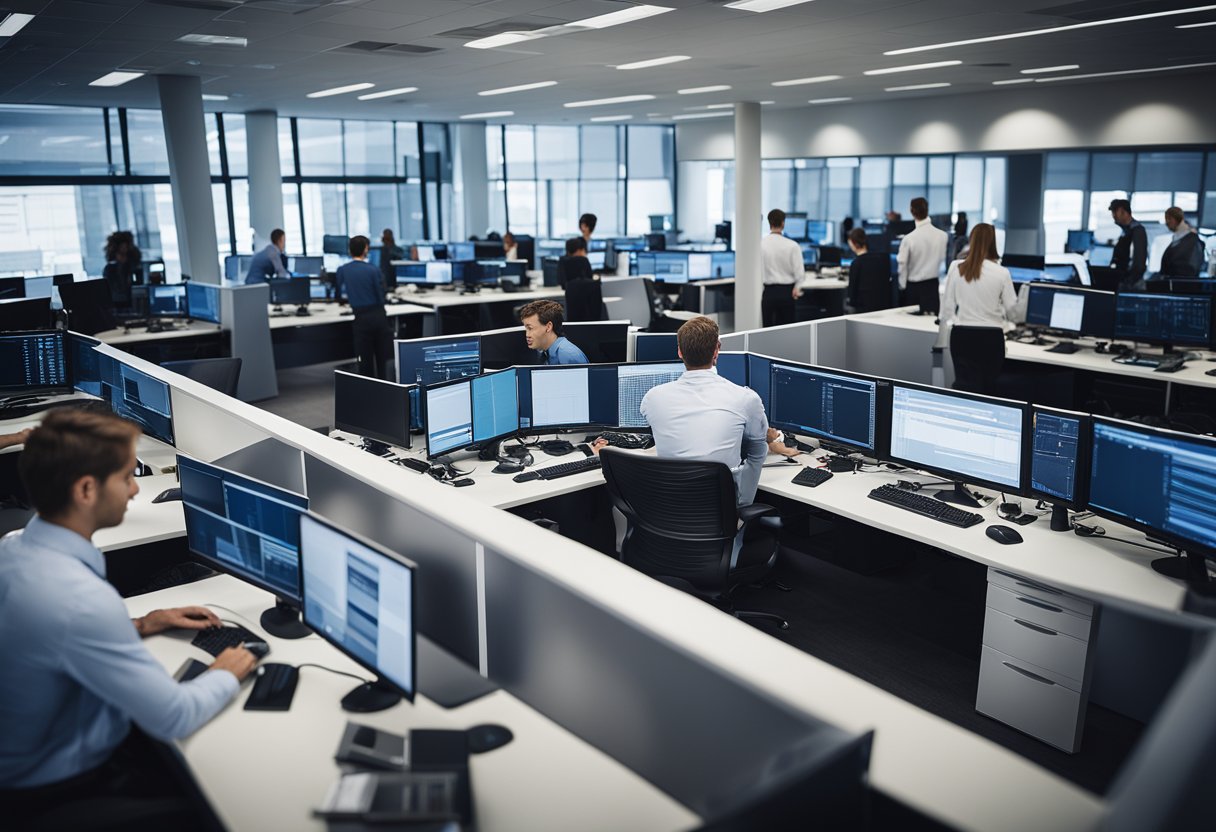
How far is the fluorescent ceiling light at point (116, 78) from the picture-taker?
9.05 meters

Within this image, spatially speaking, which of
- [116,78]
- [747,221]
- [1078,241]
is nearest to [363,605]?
[116,78]

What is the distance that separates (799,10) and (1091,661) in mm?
4483

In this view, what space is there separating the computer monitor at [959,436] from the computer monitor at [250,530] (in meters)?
2.53

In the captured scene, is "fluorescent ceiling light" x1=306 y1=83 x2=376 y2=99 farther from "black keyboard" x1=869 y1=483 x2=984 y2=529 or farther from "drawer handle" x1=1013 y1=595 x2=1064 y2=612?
"drawer handle" x1=1013 y1=595 x2=1064 y2=612

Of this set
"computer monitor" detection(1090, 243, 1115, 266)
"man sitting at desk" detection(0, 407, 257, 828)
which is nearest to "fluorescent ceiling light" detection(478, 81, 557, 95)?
"computer monitor" detection(1090, 243, 1115, 266)

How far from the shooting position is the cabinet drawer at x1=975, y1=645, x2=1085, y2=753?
3.15 metres

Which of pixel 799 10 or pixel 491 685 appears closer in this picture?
pixel 491 685

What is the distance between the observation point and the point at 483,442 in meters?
4.38

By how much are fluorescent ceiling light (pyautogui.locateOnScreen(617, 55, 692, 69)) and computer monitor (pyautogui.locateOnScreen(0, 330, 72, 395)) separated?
17.6 ft

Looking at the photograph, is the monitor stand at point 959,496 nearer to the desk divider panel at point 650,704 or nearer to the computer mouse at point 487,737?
the desk divider panel at point 650,704

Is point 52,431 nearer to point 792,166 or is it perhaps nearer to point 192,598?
point 192,598

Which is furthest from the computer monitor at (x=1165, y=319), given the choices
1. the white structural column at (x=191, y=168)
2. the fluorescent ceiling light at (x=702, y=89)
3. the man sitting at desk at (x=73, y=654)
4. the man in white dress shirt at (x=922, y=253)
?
the white structural column at (x=191, y=168)

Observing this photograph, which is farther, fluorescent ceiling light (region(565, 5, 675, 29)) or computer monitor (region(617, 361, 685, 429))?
fluorescent ceiling light (region(565, 5, 675, 29))

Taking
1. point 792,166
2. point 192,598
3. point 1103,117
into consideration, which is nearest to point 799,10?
point 192,598
